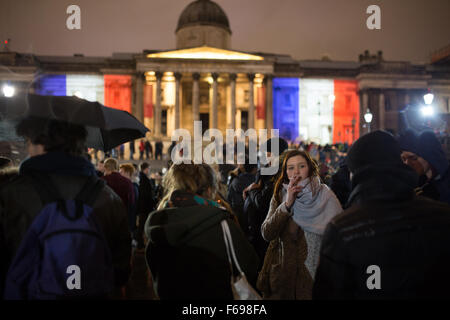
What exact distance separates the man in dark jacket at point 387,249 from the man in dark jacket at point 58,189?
4.84 feet

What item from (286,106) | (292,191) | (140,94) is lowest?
(292,191)

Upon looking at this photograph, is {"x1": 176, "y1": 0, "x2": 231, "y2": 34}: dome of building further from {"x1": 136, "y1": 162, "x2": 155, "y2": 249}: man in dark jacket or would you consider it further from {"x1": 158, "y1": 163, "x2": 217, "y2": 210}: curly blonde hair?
{"x1": 158, "y1": 163, "x2": 217, "y2": 210}: curly blonde hair

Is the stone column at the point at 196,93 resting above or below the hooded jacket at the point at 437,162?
above

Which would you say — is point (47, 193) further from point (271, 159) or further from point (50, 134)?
point (271, 159)

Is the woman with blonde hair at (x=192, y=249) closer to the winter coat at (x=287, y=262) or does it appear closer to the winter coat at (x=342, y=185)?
the winter coat at (x=287, y=262)

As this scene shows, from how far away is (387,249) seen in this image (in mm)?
2170

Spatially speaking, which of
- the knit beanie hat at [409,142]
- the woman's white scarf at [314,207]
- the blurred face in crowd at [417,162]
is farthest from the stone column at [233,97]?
the woman's white scarf at [314,207]

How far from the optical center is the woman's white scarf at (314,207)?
3580 mm

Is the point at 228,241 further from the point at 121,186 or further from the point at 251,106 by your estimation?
the point at 251,106

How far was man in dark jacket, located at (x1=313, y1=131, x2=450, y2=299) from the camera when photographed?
217 cm

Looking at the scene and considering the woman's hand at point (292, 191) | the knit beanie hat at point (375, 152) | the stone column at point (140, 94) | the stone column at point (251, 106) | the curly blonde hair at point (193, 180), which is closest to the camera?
the knit beanie hat at point (375, 152)

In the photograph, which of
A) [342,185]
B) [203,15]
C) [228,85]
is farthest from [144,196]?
[203,15]

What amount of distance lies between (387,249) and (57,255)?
1989 mm
